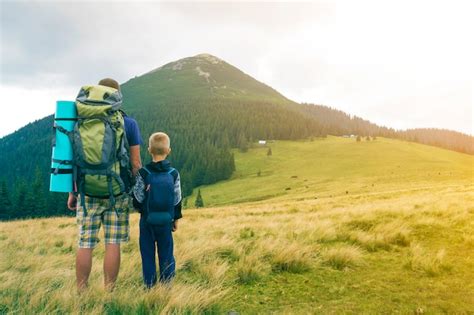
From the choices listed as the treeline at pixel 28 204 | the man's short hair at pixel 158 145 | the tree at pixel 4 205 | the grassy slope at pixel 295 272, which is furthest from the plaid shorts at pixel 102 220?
the tree at pixel 4 205

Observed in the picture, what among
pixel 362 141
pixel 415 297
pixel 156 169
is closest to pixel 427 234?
pixel 415 297

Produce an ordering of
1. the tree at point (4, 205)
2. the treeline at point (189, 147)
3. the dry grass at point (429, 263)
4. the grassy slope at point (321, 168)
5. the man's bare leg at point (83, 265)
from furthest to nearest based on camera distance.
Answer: the grassy slope at point (321, 168) → the treeline at point (189, 147) → the tree at point (4, 205) → the dry grass at point (429, 263) → the man's bare leg at point (83, 265)

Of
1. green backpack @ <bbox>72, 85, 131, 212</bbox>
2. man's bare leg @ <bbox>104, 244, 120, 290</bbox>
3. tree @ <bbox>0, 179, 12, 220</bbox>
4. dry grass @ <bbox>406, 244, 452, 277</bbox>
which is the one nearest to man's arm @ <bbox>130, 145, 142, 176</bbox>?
green backpack @ <bbox>72, 85, 131, 212</bbox>

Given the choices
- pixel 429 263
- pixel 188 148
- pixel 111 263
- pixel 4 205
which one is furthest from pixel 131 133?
pixel 188 148

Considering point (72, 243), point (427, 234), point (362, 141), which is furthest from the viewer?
point (362, 141)

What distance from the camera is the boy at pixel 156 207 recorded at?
4.82m

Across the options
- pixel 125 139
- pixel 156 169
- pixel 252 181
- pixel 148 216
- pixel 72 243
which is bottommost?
pixel 252 181

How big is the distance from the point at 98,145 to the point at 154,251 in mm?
1709

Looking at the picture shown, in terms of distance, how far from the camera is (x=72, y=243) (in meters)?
9.52

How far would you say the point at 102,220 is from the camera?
16.1ft

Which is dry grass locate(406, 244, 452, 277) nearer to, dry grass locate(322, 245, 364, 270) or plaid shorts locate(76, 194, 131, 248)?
dry grass locate(322, 245, 364, 270)

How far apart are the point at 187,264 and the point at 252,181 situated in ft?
340

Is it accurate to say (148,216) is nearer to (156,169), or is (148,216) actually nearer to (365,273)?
(156,169)

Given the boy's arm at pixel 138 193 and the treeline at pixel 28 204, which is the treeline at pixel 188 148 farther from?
the boy's arm at pixel 138 193
